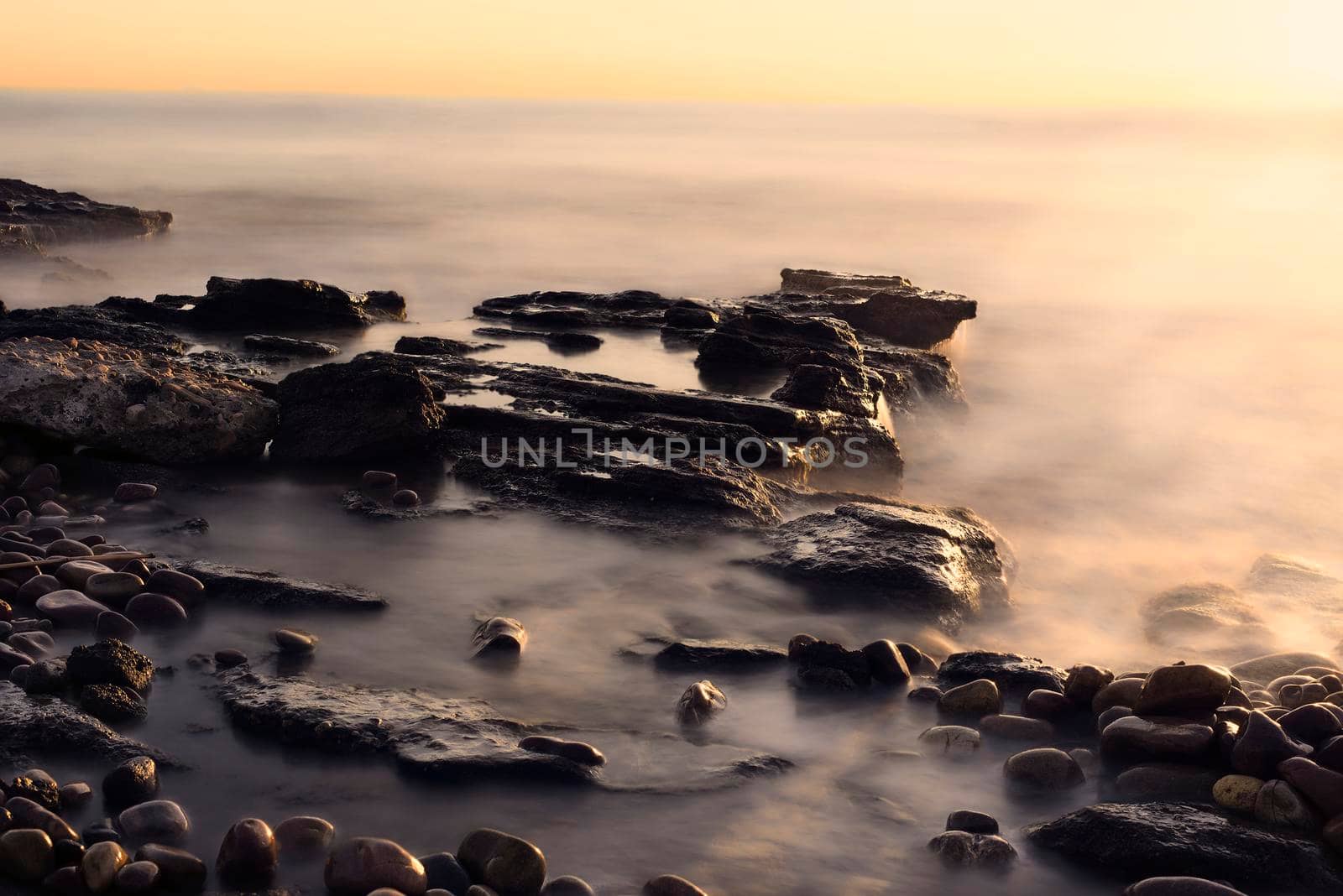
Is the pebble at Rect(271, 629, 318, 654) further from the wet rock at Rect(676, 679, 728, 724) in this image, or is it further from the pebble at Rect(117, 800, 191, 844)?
the wet rock at Rect(676, 679, 728, 724)

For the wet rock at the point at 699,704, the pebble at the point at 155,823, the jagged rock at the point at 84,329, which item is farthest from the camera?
the jagged rock at the point at 84,329

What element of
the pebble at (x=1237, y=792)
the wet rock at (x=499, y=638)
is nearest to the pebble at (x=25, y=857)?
the wet rock at (x=499, y=638)

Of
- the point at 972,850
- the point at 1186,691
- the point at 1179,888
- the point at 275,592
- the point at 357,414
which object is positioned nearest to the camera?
the point at 1179,888

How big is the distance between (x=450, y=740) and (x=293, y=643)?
41.9 inches

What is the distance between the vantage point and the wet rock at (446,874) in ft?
11.0

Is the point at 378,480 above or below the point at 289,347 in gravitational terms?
below

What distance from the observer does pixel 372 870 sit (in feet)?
10.9

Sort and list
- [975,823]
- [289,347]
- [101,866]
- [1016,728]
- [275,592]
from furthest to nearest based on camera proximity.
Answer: [289,347]
[275,592]
[1016,728]
[975,823]
[101,866]

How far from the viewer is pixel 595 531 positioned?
662cm

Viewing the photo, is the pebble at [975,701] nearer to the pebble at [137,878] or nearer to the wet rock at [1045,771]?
the wet rock at [1045,771]

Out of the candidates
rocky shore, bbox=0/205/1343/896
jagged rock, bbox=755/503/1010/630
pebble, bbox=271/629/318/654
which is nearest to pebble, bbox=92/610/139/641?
rocky shore, bbox=0/205/1343/896

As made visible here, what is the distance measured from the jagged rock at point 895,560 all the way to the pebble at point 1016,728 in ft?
4.39

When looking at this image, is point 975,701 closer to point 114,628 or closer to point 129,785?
point 129,785

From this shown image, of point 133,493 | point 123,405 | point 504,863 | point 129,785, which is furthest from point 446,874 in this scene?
point 123,405
